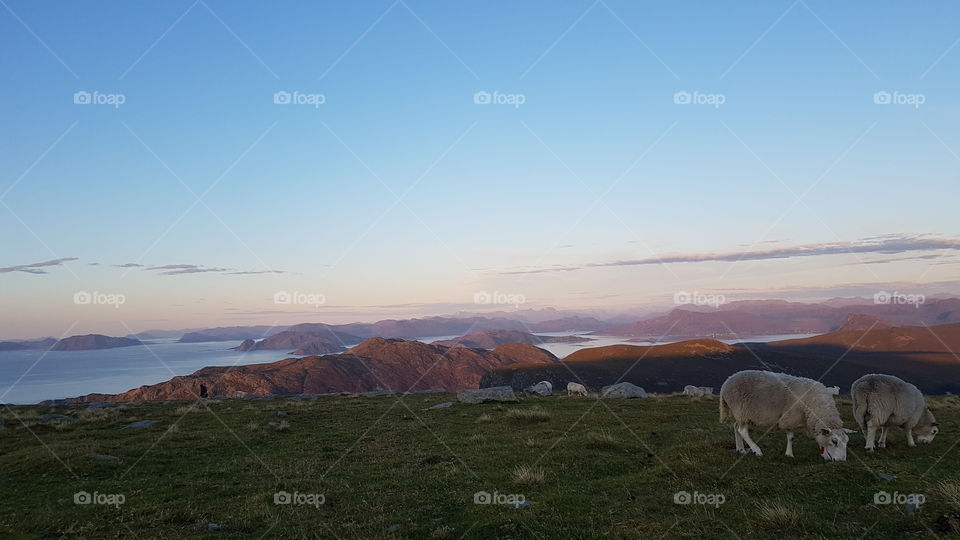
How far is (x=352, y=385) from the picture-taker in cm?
14738

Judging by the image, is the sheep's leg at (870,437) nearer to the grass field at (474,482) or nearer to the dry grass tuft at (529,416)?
the grass field at (474,482)

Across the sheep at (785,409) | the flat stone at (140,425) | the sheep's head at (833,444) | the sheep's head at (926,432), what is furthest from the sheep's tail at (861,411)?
the flat stone at (140,425)

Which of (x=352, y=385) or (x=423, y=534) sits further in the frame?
(x=352, y=385)

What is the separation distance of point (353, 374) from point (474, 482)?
145311 millimetres

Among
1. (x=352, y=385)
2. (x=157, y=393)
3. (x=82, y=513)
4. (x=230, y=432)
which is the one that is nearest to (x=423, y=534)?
(x=82, y=513)

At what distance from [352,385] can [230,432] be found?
419 feet

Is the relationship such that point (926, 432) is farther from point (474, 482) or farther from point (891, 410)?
point (474, 482)

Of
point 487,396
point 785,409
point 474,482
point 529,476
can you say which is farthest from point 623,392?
point 529,476

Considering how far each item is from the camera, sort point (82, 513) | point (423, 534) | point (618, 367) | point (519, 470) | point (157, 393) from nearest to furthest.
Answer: point (423, 534) → point (82, 513) → point (519, 470) → point (157, 393) → point (618, 367)

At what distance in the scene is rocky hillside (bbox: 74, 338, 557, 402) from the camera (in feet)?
399

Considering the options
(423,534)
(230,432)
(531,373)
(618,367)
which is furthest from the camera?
A: (618,367)

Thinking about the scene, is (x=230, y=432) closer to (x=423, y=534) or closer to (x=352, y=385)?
(x=423, y=534)

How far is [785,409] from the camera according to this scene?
47.5 ft

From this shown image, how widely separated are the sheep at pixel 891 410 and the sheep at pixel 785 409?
131 cm
